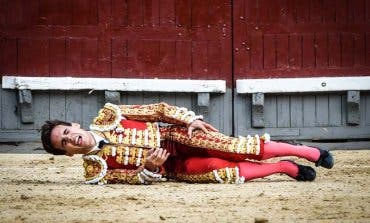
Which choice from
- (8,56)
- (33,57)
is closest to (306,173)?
(33,57)

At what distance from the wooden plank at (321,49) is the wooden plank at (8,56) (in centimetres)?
311

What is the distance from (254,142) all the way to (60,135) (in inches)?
47.2

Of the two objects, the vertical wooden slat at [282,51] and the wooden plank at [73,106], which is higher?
the vertical wooden slat at [282,51]

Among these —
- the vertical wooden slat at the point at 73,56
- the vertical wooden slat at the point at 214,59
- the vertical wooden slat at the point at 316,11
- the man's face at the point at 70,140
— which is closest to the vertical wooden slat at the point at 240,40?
the vertical wooden slat at the point at 214,59

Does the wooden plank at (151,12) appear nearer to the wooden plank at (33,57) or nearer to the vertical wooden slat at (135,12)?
the vertical wooden slat at (135,12)

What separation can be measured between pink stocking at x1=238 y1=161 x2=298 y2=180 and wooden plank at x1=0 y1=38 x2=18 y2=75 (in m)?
4.11

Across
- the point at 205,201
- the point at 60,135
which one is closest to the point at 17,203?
the point at 60,135

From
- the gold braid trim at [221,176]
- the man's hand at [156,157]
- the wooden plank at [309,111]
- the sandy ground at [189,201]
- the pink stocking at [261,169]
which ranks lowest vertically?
the sandy ground at [189,201]

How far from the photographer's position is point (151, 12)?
30.2 ft

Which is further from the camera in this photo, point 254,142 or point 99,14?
point 99,14

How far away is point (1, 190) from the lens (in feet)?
18.6

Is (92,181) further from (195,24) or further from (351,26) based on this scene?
(351,26)

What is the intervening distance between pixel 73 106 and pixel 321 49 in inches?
104

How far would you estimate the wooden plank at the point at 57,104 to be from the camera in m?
9.20
